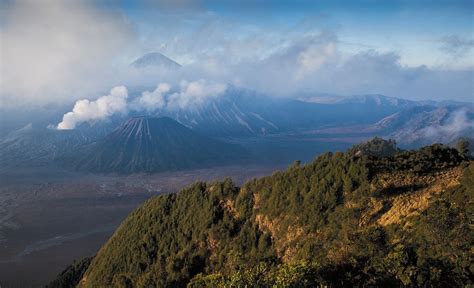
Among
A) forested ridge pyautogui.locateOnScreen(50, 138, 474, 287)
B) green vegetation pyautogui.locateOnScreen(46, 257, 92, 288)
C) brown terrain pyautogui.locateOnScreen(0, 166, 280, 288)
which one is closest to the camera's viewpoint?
forested ridge pyautogui.locateOnScreen(50, 138, 474, 287)

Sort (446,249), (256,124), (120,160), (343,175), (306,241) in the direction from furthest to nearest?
(256,124)
(120,160)
(343,175)
(306,241)
(446,249)

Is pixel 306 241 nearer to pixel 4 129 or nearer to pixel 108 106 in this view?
pixel 4 129

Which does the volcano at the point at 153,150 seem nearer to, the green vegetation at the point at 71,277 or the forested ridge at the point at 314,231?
the green vegetation at the point at 71,277

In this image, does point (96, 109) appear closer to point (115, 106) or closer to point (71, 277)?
point (115, 106)

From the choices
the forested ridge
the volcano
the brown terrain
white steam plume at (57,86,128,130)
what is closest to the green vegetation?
the forested ridge

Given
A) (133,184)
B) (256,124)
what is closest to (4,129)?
(133,184)

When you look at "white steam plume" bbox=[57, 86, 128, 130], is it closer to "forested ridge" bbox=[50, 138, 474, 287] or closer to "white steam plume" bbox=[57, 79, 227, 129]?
"white steam plume" bbox=[57, 79, 227, 129]
